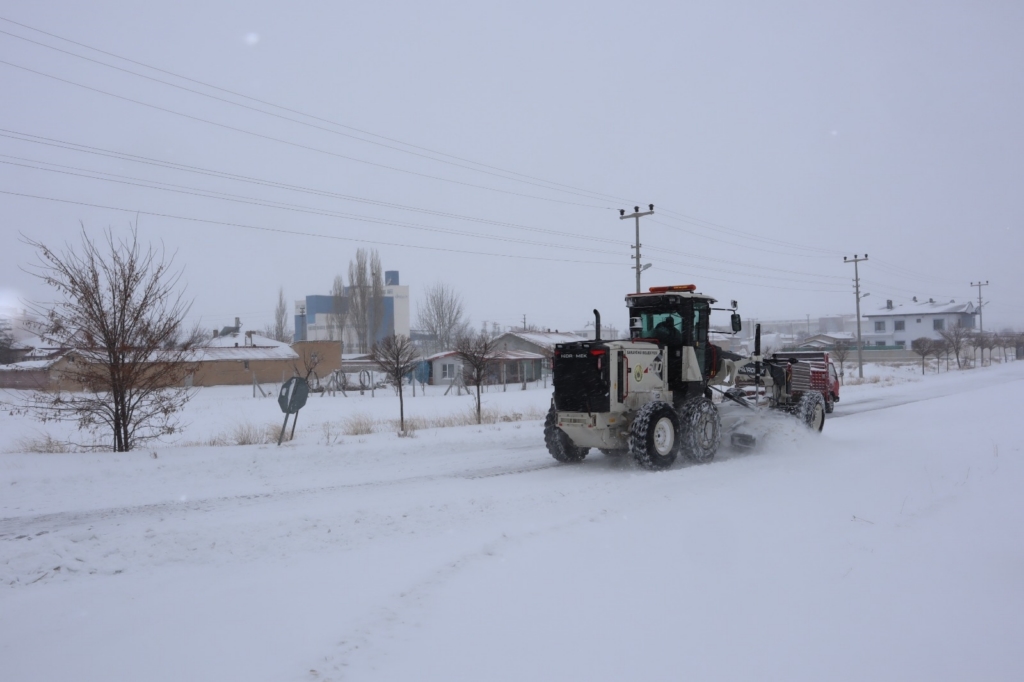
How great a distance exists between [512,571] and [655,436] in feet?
18.1

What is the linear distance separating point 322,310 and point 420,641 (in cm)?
9138

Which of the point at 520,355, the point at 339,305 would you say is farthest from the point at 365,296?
the point at 520,355

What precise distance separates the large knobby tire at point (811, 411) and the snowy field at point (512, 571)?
10.00ft

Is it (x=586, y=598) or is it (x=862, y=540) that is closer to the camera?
(x=586, y=598)

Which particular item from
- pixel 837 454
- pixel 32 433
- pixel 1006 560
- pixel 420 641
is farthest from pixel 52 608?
pixel 32 433

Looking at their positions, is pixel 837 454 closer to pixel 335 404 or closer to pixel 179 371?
pixel 179 371

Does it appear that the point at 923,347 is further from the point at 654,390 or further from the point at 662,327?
the point at 654,390

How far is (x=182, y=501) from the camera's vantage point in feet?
29.5

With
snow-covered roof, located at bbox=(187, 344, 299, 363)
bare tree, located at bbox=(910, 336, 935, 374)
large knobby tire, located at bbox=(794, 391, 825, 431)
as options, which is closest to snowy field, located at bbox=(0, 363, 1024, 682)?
large knobby tire, located at bbox=(794, 391, 825, 431)

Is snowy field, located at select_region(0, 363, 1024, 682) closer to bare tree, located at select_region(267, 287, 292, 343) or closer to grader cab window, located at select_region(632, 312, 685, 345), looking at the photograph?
grader cab window, located at select_region(632, 312, 685, 345)

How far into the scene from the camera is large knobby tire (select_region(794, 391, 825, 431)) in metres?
14.3

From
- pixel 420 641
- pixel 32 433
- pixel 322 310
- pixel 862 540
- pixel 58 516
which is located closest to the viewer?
pixel 420 641

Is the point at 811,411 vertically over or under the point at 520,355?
under

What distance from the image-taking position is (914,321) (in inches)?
3334
